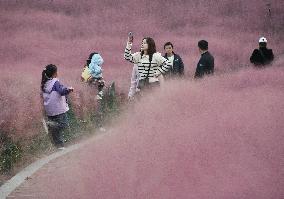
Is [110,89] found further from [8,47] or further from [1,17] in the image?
[1,17]

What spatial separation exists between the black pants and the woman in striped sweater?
114 cm

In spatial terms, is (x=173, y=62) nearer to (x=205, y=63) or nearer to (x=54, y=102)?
(x=205, y=63)

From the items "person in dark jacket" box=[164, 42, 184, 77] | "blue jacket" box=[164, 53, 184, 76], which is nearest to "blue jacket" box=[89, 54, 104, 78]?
"person in dark jacket" box=[164, 42, 184, 77]

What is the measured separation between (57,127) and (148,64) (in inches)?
57.0

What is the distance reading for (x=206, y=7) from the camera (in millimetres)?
17109

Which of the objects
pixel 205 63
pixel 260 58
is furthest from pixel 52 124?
pixel 260 58

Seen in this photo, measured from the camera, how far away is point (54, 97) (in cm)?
827

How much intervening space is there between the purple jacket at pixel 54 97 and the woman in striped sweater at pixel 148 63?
965mm

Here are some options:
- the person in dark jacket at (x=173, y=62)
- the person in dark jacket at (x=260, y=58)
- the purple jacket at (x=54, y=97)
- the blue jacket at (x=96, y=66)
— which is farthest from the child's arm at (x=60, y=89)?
the person in dark jacket at (x=260, y=58)

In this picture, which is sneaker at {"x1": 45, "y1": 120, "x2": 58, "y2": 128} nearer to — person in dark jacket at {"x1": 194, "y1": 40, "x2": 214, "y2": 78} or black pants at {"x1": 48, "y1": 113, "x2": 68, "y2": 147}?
black pants at {"x1": 48, "y1": 113, "x2": 68, "y2": 147}

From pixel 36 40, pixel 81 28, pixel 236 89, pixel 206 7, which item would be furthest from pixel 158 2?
pixel 236 89

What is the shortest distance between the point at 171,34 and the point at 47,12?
3.25m

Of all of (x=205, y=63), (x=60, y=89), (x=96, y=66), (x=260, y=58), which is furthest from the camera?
(x=96, y=66)

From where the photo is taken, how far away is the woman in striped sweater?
27.5 feet
